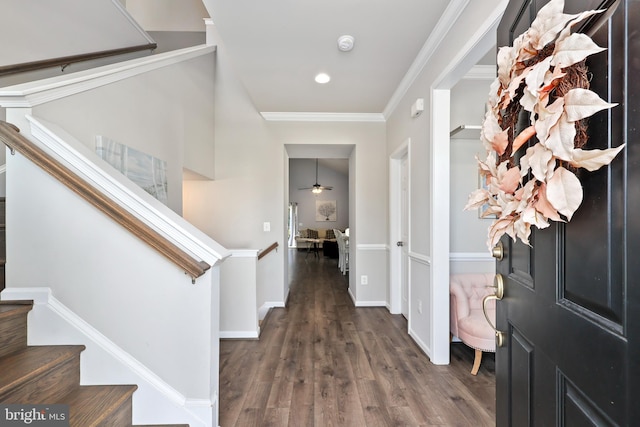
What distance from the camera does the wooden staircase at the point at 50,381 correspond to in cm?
112

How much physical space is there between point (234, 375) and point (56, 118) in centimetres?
201

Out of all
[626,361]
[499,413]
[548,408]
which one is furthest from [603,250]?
[499,413]

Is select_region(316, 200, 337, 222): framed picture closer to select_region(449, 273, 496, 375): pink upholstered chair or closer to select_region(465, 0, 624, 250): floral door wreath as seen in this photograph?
select_region(449, 273, 496, 375): pink upholstered chair

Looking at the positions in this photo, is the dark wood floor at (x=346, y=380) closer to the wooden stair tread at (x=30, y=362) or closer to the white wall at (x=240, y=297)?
the white wall at (x=240, y=297)

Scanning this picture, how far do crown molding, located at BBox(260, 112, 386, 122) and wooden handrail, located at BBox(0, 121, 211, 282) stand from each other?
8.87ft

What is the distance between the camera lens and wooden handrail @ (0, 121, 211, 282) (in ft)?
4.21

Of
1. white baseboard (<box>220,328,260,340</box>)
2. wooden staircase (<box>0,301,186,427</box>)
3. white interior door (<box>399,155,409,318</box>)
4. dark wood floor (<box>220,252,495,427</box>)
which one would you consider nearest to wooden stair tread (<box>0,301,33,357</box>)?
wooden staircase (<box>0,301,186,427</box>)

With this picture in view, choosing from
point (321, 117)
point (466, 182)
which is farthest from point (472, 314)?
point (321, 117)

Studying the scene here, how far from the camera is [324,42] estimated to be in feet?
7.28

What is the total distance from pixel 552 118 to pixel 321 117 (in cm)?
338

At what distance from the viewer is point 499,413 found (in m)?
1.03

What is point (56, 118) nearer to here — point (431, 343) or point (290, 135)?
point (290, 135)

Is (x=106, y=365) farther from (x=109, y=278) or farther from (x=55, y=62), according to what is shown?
(x=55, y=62)

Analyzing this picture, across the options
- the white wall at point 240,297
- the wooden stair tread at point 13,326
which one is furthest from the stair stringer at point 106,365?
the white wall at point 240,297
